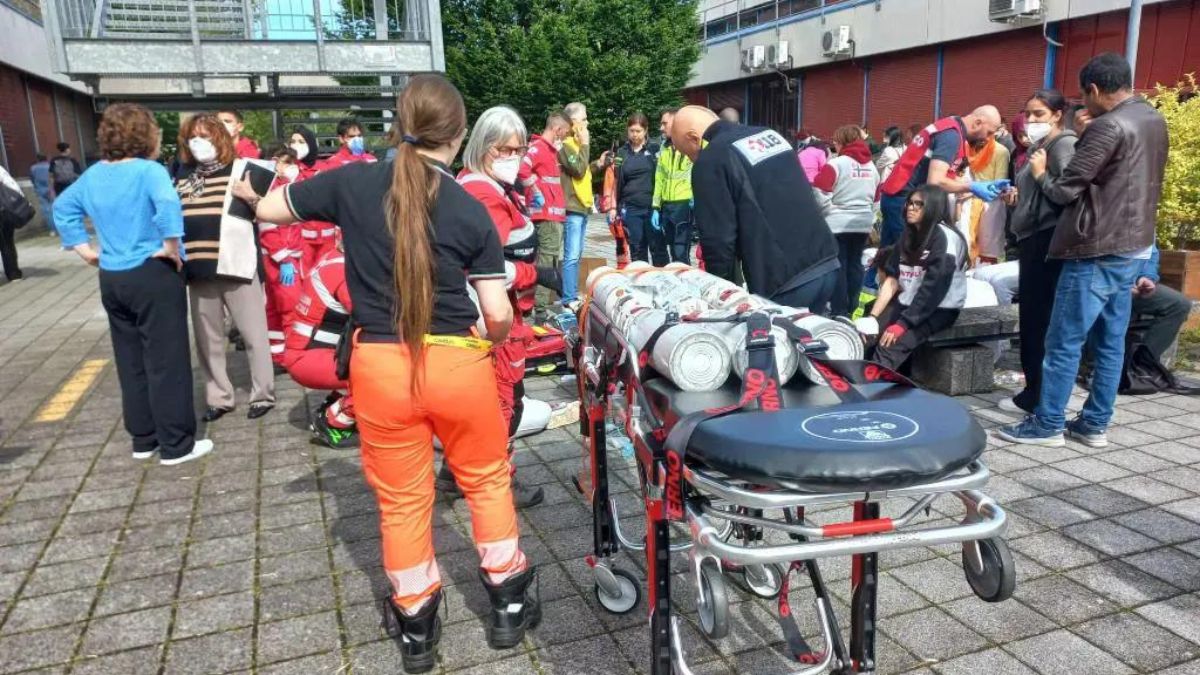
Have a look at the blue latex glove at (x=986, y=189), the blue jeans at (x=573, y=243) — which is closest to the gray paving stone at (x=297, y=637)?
the blue latex glove at (x=986, y=189)

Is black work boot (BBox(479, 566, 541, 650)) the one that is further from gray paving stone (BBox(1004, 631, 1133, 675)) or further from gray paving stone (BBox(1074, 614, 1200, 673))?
gray paving stone (BBox(1074, 614, 1200, 673))

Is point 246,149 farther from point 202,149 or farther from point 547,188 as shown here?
point 547,188

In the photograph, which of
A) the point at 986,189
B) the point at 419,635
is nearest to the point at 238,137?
the point at 419,635

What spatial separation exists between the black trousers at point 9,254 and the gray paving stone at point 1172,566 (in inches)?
518

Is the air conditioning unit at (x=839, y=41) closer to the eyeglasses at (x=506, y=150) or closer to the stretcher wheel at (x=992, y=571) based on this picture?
the eyeglasses at (x=506, y=150)

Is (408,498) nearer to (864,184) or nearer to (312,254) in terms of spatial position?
A: (312,254)

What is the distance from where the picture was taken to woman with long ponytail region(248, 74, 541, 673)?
244cm

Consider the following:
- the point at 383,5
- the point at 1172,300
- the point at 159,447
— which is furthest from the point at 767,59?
the point at 159,447

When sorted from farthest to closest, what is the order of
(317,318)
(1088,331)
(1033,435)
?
(1033,435) < (1088,331) < (317,318)

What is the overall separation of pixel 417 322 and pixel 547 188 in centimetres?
559

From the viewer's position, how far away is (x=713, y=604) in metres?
1.90

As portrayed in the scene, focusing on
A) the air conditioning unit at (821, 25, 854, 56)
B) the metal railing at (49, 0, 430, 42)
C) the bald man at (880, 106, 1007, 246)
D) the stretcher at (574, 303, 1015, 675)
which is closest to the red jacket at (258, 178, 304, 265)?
the stretcher at (574, 303, 1015, 675)

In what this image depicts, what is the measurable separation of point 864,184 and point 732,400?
5425 mm

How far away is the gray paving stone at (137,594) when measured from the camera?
3.21 metres
